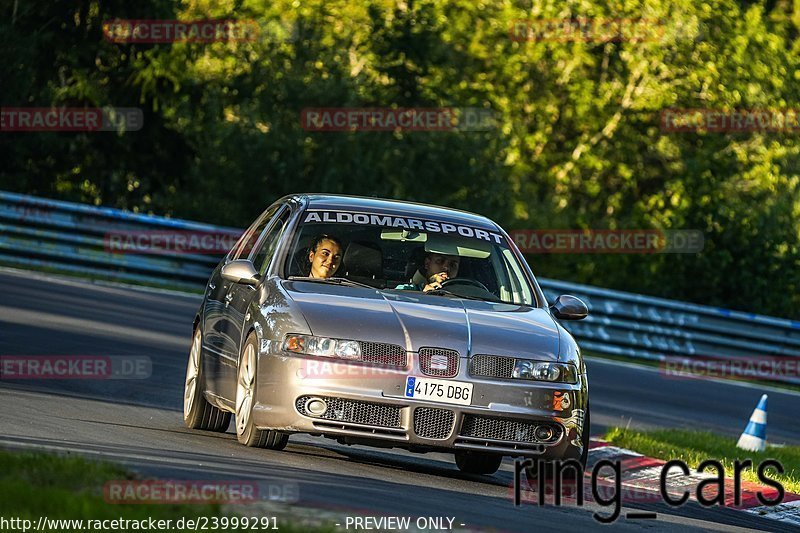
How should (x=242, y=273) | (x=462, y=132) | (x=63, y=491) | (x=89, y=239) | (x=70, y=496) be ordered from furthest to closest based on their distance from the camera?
(x=462, y=132) → (x=89, y=239) → (x=242, y=273) → (x=63, y=491) → (x=70, y=496)

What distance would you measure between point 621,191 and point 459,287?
98.0 feet

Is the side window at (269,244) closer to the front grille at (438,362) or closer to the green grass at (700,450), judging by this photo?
the front grille at (438,362)

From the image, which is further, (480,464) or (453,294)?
(480,464)

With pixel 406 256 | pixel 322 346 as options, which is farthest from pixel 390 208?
pixel 322 346

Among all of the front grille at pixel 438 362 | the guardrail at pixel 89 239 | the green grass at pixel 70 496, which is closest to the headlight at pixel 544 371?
the front grille at pixel 438 362

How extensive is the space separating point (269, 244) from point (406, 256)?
910mm

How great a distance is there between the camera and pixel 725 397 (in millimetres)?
21438

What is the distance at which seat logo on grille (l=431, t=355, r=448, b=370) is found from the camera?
950 cm

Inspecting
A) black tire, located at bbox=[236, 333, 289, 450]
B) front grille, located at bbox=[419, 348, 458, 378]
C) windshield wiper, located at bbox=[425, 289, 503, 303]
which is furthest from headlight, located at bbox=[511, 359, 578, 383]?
black tire, located at bbox=[236, 333, 289, 450]

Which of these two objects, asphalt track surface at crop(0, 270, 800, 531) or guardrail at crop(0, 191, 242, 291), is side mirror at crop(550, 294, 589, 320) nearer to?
asphalt track surface at crop(0, 270, 800, 531)

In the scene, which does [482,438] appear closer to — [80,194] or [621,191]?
[80,194]

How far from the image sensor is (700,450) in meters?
13.8

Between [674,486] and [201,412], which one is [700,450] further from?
[201,412]

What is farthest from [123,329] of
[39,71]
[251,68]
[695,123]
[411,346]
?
[695,123]
